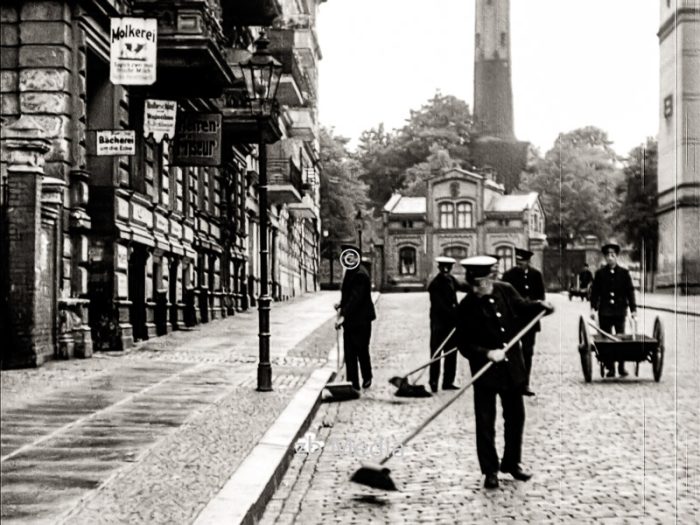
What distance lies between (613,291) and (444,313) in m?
2.30

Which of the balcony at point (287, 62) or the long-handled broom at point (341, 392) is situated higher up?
the balcony at point (287, 62)

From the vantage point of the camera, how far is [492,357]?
24.6ft

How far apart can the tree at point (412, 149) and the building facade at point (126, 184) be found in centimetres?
2507

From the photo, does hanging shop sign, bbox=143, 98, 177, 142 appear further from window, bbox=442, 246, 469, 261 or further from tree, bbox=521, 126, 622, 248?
window, bbox=442, 246, 469, 261

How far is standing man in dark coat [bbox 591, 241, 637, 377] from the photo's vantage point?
1376 centimetres

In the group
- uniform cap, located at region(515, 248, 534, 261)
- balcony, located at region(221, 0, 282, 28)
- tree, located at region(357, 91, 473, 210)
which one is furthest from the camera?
tree, located at region(357, 91, 473, 210)

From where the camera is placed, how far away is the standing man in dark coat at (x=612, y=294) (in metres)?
13.8

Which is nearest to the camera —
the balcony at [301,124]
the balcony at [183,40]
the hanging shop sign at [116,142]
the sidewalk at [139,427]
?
the sidewalk at [139,427]

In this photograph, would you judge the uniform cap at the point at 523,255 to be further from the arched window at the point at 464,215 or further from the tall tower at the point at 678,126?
the arched window at the point at 464,215

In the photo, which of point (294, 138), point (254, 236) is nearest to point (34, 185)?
point (254, 236)

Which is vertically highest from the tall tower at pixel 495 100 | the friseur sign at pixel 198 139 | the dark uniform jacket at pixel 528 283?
the tall tower at pixel 495 100

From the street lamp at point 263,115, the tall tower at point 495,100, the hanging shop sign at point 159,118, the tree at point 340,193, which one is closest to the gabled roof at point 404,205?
the tall tower at point 495,100

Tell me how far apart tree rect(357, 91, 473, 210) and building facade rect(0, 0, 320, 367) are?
82.3ft

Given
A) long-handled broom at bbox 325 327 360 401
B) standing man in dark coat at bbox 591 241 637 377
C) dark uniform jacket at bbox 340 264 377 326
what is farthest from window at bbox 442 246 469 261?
long-handled broom at bbox 325 327 360 401
